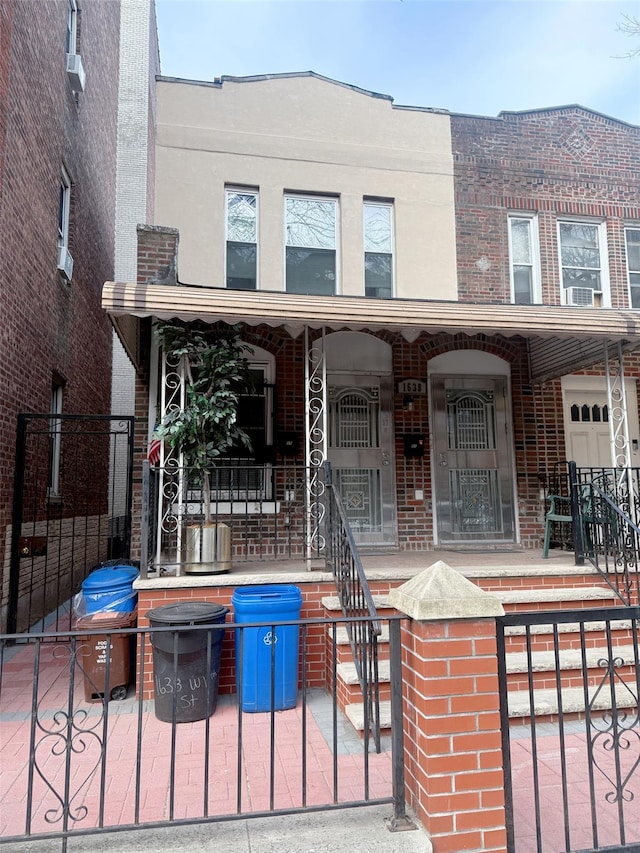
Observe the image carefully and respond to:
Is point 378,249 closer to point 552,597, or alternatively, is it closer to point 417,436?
point 417,436

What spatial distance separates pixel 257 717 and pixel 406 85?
9548mm

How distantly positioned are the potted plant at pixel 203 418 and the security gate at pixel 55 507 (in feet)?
3.80

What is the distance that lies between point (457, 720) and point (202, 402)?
3695 millimetres

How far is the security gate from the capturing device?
6.48m

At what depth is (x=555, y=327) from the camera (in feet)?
19.8

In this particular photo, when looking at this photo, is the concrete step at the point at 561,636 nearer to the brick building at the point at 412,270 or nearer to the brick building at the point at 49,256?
the brick building at the point at 412,270

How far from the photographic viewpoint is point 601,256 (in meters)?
9.15

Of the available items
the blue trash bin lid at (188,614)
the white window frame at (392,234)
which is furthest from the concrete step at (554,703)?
the white window frame at (392,234)

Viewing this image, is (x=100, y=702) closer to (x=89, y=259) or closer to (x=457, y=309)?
(x=457, y=309)

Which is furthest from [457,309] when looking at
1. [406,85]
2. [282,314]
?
[406,85]

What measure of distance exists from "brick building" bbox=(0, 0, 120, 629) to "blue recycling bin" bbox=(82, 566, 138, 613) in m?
1.76

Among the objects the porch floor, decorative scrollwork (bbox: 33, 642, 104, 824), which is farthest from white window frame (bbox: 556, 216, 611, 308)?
decorative scrollwork (bbox: 33, 642, 104, 824)

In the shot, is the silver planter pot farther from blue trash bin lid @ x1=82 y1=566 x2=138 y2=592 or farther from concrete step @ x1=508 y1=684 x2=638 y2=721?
concrete step @ x1=508 y1=684 x2=638 y2=721

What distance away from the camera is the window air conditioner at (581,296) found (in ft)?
28.8
